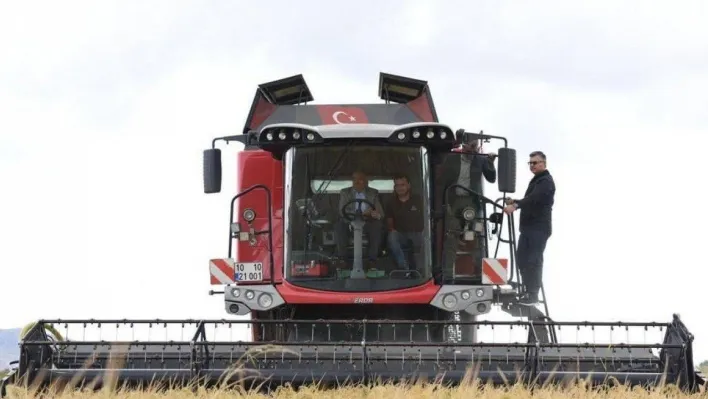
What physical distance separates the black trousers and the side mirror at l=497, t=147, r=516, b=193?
3.91 feet

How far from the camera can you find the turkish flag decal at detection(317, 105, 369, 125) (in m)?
10.4

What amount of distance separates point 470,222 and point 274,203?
5.91ft

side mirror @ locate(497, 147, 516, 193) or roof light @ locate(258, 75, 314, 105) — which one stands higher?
roof light @ locate(258, 75, 314, 105)

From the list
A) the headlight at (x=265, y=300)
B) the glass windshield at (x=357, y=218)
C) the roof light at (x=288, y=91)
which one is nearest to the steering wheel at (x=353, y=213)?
the glass windshield at (x=357, y=218)

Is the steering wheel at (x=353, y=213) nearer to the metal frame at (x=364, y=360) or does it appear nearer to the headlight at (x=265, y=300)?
the headlight at (x=265, y=300)

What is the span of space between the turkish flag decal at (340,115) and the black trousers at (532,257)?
1876 mm

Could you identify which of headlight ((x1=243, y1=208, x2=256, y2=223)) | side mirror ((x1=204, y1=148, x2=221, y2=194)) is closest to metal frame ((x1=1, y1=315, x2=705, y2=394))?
side mirror ((x1=204, y1=148, x2=221, y2=194))

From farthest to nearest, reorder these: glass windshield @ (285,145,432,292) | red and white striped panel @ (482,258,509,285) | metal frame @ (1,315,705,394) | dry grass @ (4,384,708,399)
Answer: red and white striped panel @ (482,258,509,285) → glass windshield @ (285,145,432,292) → metal frame @ (1,315,705,394) → dry grass @ (4,384,708,399)

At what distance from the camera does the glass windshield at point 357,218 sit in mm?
8797

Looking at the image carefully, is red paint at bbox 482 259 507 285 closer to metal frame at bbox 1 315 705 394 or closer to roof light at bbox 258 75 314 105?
metal frame at bbox 1 315 705 394

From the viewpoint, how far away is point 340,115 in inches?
411

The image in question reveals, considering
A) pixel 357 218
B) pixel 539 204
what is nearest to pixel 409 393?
pixel 357 218

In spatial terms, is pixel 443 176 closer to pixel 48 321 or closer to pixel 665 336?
pixel 665 336

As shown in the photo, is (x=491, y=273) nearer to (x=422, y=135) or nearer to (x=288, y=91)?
(x=422, y=135)
